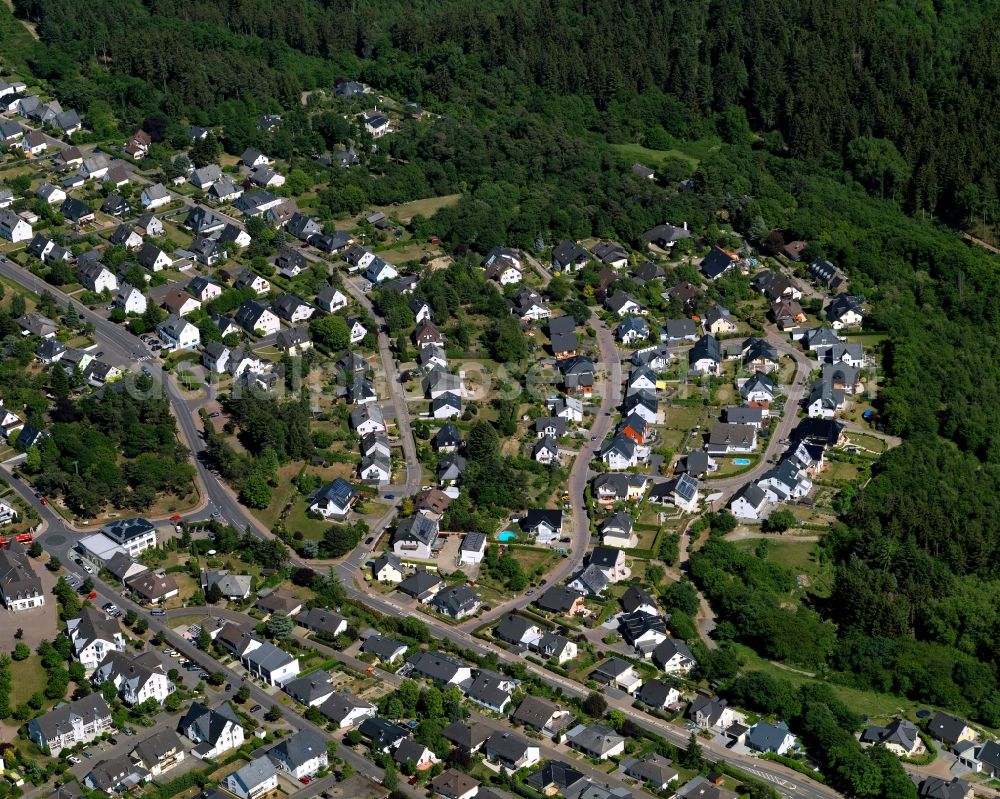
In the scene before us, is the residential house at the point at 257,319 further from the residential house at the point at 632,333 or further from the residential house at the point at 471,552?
the residential house at the point at 471,552

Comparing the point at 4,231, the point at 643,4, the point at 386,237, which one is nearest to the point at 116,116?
the point at 4,231

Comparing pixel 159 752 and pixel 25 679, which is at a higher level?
pixel 159 752

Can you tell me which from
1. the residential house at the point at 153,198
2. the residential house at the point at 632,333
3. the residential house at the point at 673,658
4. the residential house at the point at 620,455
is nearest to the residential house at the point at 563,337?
the residential house at the point at 632,333

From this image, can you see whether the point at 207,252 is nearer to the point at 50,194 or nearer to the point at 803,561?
the point at 50,194

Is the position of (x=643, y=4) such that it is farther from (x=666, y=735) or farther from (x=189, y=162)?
(x=666, y=735)

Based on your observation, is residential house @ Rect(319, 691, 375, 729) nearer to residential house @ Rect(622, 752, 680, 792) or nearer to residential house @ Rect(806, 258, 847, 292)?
residential house @ Rect(622, 752, 680, 792)

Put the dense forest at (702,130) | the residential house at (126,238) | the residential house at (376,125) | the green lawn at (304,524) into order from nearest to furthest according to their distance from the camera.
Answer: the green lawn at (304,524), the dense forest at (702,130), the residential house at (126,238), the residential house at (376,125)

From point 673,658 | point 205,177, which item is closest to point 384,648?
point 673,658

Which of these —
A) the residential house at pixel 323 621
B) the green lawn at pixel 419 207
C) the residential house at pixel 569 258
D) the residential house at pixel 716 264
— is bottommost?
the residential house at pixel 716 264

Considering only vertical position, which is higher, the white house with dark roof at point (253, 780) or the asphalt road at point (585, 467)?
the white house with dark roof at point (253, 780)

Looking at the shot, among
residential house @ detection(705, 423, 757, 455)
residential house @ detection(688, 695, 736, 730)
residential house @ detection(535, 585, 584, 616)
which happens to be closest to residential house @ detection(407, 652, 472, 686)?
residential house @ detection(535, 585, 584, 616)
